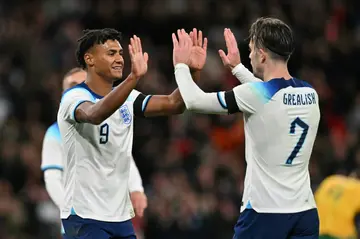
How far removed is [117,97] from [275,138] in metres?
0.99

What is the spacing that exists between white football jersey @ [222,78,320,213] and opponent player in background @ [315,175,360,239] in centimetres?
318

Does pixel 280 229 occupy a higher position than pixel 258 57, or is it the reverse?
pixel 258 57

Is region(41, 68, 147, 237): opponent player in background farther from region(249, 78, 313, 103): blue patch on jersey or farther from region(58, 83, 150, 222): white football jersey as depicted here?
region(249, 78, 313, 103): blue patch on jersey

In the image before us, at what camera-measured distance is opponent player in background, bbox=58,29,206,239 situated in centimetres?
626

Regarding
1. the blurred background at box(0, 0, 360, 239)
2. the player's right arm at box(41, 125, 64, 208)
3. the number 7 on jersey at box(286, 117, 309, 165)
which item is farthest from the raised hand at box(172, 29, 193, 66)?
the blurred background at box(0, 0, 360, 239)

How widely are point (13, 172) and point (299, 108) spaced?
738cm

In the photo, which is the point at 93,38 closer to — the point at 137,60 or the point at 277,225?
the point at 137,60

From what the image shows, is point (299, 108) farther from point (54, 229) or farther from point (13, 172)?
point (13, 172)

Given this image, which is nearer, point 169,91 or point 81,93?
point 81,93

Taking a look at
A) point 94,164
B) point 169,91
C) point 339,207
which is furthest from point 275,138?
point 169,91

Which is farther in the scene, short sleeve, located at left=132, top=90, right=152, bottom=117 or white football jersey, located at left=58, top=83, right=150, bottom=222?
short sleeve, located at left=132, top=90, right=152, bottom=117

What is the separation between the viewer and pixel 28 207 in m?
12.1

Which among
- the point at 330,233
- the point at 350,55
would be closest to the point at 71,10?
the point at 350,55

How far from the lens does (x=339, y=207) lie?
903 centimetres
